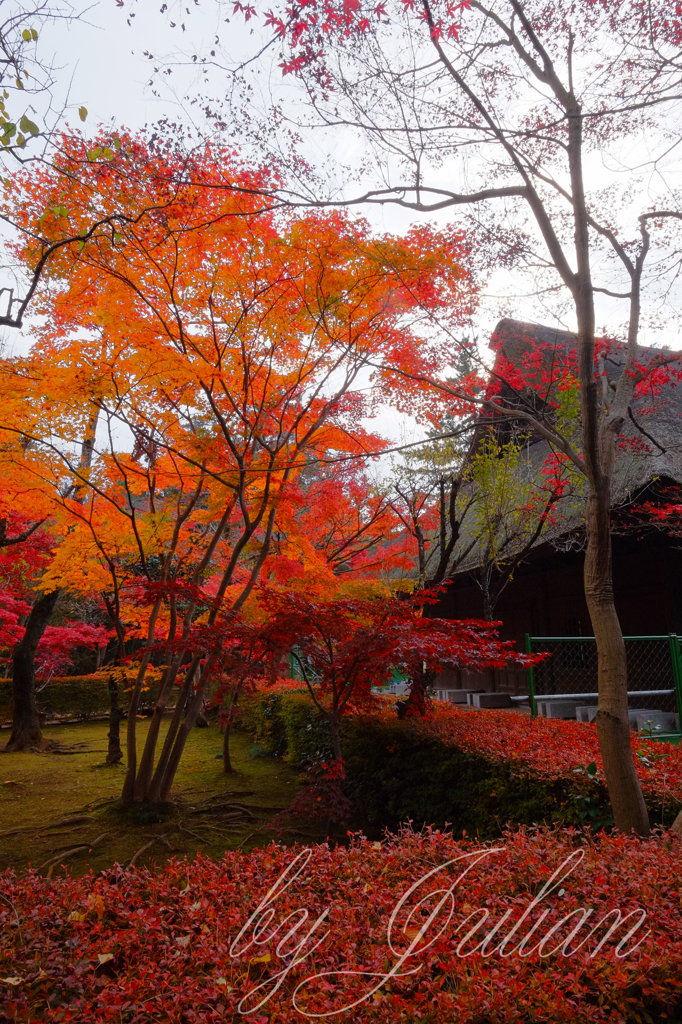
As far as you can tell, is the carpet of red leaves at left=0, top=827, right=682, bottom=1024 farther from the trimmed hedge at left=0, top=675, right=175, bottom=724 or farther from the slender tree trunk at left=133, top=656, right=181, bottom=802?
the trimmed hedge at left=0, top=675, right=175, bottom=724

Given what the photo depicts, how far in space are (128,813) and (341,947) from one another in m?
6.10

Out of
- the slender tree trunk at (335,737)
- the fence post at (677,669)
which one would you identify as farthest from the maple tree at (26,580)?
the fence post at (677,669)

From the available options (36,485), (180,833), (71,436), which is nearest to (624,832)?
(180,833)

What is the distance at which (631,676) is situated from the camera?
9531 millimetres

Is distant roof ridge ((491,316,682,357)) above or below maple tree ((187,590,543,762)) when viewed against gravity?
above

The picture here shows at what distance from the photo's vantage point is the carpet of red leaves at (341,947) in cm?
190

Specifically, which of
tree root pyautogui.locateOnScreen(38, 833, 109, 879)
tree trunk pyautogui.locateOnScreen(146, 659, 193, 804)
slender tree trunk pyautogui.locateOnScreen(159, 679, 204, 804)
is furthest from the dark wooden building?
tree root pyautogui.locateOnScreen(38, 833, 109, 879)

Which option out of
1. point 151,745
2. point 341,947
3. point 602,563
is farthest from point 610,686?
point 151,745

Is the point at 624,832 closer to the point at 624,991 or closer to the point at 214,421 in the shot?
the point at 624,991

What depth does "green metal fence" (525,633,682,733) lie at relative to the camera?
7.39 meters

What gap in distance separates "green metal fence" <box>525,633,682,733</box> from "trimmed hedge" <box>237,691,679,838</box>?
139 centimetres

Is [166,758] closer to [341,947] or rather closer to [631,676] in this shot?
[341,947]

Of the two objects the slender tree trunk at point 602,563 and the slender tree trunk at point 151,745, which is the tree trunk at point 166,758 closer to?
the slender tree trunk at point 151,745

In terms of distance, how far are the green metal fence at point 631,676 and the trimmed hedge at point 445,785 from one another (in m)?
1.39
